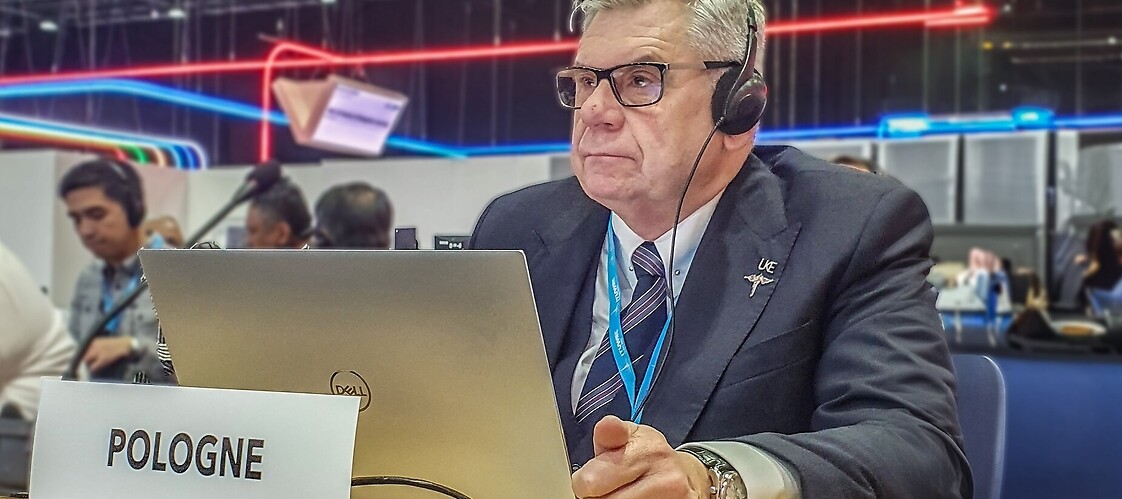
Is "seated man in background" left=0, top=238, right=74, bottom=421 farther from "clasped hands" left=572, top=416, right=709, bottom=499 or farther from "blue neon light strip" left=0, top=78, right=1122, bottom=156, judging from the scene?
"blue neon light strip" left=0, top=78, right=1122, bottom=156

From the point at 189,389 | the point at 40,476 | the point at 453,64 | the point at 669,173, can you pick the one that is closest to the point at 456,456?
the point at 189,389

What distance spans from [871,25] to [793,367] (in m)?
5.55

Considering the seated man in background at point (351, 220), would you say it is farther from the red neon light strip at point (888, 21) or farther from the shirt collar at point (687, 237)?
the red neon light strip at point (888, 21)

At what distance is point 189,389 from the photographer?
772 mm

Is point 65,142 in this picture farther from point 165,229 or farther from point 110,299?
point 110,299

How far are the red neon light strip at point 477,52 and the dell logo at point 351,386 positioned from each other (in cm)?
572

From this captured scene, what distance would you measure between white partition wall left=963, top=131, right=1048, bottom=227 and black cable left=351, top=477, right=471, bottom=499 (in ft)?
16.5

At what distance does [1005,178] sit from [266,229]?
380 cm

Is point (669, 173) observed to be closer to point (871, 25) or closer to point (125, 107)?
point (871, 25)

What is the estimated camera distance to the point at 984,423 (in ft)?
3.53

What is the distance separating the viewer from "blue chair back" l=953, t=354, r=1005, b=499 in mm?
1062

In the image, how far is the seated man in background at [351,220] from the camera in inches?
129

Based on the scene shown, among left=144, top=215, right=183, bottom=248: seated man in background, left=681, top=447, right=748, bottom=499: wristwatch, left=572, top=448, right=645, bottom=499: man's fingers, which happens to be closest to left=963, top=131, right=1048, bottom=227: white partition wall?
left=144, top=215, right=183, bottom=248: seated man in background

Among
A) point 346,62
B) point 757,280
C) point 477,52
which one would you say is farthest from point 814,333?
point 346,62
